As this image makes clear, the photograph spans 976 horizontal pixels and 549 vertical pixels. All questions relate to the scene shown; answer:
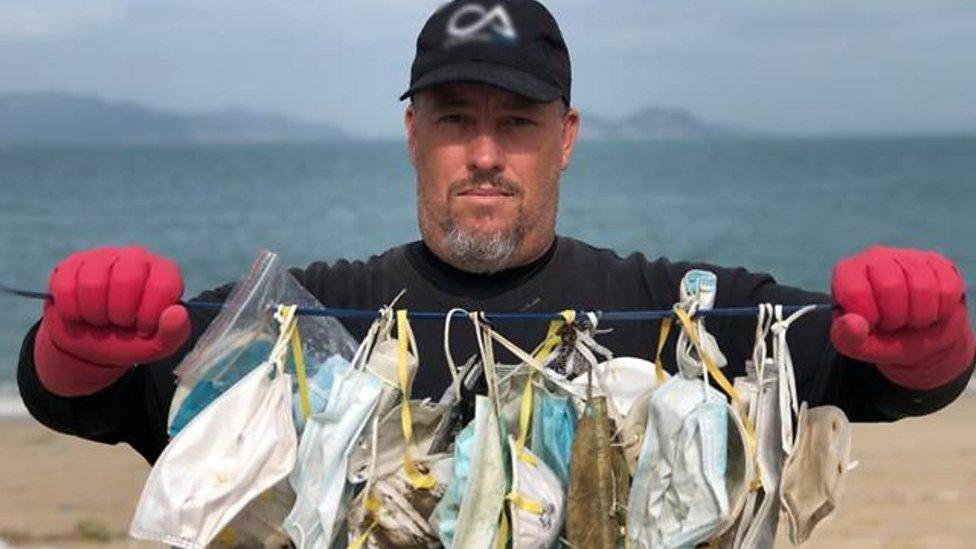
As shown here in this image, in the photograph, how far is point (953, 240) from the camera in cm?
3909

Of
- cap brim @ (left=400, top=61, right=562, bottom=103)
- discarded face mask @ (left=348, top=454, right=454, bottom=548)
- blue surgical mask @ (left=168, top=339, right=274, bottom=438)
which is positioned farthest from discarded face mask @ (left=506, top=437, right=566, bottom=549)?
cap brim @ (left=400, top=61, right=562, bottom=103)

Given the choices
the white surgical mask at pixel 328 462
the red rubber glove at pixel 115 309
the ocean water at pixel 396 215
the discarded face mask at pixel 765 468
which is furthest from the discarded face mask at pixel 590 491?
the ocean water at pixel 396 215

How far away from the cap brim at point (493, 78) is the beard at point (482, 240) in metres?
0.20

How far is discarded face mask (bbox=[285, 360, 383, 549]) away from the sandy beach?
16.8 feet

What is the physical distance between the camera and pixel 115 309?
2543 millimetres

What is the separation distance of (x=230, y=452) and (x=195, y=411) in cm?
22

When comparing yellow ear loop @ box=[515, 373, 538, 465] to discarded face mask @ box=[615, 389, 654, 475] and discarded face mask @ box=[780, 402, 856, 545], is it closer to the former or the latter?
discarded face mask @ box=[615, 389, 654, 475]

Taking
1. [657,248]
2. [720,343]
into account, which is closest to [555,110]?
[720,343]

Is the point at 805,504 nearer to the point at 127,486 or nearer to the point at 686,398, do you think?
the point at 686,398

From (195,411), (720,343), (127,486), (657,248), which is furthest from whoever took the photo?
(657,248)

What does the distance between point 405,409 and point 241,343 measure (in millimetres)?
351

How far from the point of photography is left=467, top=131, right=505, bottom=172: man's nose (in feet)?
10.2

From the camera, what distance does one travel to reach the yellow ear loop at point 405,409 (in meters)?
2.67

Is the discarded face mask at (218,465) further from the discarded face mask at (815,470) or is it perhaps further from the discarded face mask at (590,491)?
the discarded face mask at (815,470)
